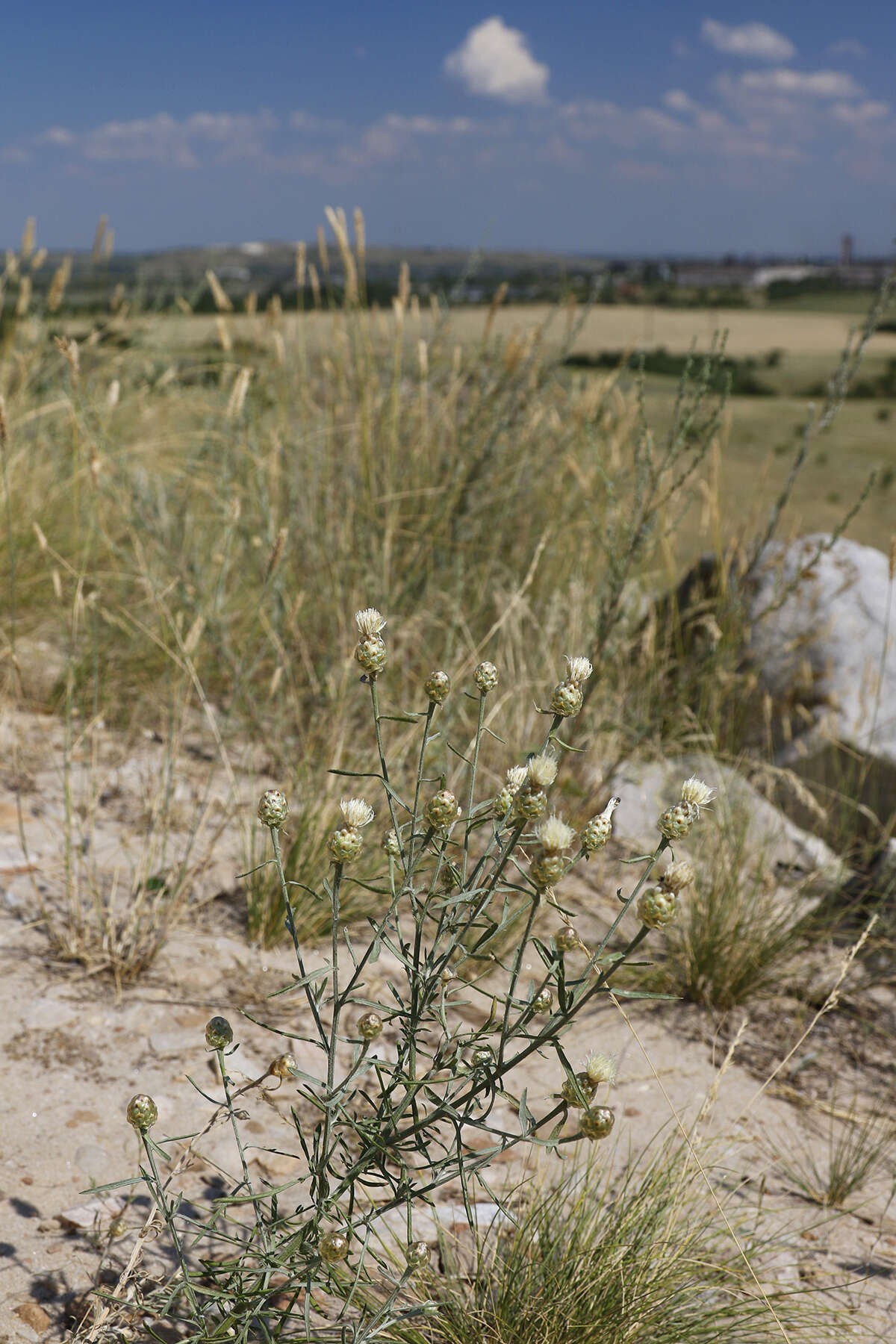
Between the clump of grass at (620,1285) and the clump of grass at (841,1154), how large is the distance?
26cm

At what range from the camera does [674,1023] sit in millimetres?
2189

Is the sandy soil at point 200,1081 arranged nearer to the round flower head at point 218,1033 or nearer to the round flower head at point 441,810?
the round flower head at point 218,1033

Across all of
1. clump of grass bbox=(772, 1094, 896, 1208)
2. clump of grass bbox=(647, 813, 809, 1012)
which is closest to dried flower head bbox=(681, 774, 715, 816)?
clump of grass bbox=(772, 1094, 896, 1208)

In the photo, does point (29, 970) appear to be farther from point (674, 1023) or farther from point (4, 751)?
point (674, 1023)

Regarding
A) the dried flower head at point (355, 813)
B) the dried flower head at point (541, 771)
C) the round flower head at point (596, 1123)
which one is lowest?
the round flower head at point (596, 1123)

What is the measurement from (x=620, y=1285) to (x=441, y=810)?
0.74 metres

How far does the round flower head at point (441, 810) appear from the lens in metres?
0.96

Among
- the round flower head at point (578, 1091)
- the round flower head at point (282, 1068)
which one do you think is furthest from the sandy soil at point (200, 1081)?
the round flower head at point (578, 1091)

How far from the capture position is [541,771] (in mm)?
908

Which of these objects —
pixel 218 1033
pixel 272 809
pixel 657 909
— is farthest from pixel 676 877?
pixel 218 1033

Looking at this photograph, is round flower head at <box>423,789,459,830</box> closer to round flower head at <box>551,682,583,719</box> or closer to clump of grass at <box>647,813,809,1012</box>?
round flower head at <box>551,682,583,719</box>

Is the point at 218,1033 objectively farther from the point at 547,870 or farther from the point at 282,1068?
the point at 547,870

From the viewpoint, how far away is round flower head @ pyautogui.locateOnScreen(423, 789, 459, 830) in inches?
37.8

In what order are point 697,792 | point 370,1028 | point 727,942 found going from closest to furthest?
point 697,792 → point 370,1028 → point 727,942
